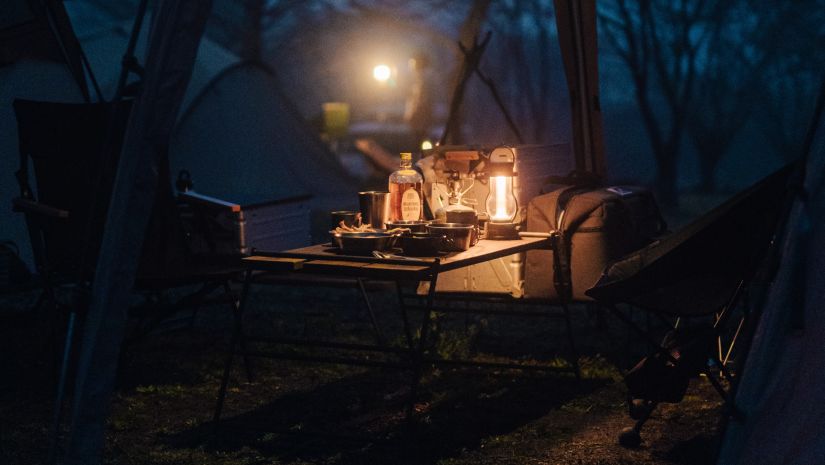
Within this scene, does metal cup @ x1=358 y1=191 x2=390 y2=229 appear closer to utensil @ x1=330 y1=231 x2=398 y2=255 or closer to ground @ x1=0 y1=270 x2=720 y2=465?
utensil @ x1=330 y1=231 x2=398 y2=255

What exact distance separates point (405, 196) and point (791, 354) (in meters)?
2.13

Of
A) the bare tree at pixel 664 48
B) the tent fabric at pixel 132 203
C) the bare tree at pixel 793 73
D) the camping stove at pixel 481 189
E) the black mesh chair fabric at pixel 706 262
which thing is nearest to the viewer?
the tent fabric at pixel 132 203

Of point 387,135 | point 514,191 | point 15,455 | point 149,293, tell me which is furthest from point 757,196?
point 387,135

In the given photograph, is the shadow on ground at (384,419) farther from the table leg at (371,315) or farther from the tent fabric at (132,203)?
the tent fabric at (132,203)

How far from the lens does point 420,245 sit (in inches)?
177

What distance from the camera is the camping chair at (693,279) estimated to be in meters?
3.93

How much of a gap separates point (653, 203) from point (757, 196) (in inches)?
72.1

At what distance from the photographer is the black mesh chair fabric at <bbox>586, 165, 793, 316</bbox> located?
3.93 meters

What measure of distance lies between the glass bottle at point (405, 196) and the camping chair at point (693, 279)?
1112 millimetres

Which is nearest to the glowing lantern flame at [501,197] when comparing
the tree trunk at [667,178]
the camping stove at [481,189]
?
the camping stove at [481,189]

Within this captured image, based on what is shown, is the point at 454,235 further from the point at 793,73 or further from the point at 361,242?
the point at 793,73

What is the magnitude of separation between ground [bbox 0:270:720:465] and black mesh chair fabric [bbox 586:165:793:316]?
608 millimetres

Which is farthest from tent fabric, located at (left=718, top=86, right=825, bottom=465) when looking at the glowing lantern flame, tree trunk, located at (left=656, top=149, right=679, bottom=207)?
tree trunk, located at (left=656, top=149, right=679, bottom=207)

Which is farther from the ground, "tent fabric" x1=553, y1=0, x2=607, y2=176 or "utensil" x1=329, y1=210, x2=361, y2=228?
"tent fabric" x1=553, y1=0, x2=607, y2=176
